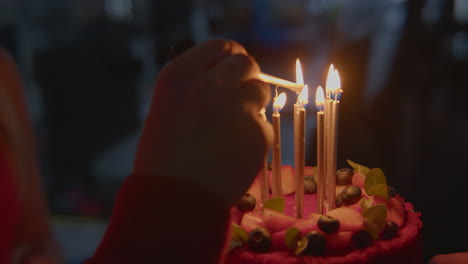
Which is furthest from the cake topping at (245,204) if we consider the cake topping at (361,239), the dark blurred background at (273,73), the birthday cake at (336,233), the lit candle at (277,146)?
the dark blurred background at (273,73)

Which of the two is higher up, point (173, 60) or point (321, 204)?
point (173, 60)

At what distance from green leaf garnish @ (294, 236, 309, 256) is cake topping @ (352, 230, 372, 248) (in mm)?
91

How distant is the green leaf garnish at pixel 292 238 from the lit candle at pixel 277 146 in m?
0.20

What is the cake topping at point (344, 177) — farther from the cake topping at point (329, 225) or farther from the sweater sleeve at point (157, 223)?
the sweater sleeve at point (157, 223)

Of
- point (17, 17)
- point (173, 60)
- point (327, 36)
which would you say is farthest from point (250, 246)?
point (17, 17)

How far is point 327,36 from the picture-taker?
6.41 ft

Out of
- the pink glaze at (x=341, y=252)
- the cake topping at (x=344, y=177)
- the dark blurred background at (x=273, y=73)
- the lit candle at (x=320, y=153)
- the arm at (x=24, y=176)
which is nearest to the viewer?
the arm at (x=24, y=176)

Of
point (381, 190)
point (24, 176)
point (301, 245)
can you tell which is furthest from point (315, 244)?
point (24, 176)

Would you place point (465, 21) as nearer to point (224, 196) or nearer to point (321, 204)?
point (321, 204)

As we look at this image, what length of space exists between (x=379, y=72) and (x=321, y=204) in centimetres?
104

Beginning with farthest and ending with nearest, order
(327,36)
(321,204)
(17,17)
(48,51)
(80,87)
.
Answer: (80,87) → (48,51) → (17,17) → (327,36) → (321,204)

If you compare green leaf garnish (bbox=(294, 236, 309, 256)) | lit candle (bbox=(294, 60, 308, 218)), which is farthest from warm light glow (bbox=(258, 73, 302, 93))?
green leaf garnish (bbox=(294, 236, 309, 256))

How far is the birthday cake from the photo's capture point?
783 millimetres

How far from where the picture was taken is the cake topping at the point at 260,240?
80 cm
